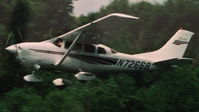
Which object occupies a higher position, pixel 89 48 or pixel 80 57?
pixel 89 48

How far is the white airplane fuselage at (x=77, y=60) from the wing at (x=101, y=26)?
1.84 feet

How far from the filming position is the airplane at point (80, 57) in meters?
20.8

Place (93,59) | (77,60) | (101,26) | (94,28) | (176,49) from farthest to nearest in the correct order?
(176,49) < (93,59) < (77,60) < (94,28) < (101,26)

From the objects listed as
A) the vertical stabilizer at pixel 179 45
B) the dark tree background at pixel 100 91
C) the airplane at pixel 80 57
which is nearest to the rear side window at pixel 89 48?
the airplane at pixel 80 57

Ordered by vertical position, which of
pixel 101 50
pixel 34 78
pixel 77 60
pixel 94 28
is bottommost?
pixel 34 78

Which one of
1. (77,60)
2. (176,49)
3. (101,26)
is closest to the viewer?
(101,26)

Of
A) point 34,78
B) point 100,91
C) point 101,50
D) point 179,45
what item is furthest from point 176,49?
point 34,78

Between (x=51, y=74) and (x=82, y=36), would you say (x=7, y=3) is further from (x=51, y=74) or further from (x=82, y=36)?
(x=82, y=36)

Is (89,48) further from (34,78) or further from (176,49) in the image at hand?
(176,49)

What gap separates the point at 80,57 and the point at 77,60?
135 mm

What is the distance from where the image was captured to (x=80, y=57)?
2158cm

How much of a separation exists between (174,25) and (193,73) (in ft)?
83.4

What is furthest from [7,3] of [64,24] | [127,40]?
[127,40]

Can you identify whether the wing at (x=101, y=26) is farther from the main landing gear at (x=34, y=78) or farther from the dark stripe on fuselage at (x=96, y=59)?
the main landing gear at (x=34, y=78)
